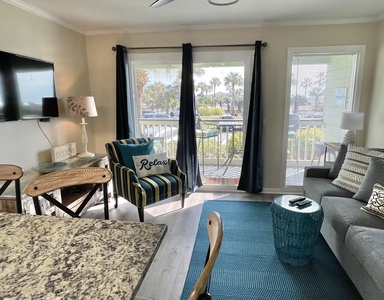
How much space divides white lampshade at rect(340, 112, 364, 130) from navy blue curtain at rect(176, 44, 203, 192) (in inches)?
75.4

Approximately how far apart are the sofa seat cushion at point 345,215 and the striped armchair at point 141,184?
1.63 meters

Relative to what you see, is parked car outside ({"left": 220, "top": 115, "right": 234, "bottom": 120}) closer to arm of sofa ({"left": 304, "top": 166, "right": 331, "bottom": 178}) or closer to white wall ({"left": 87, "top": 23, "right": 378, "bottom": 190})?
white wall ({"left": 87, "top": 23, "right": 378, "bottom": 190})

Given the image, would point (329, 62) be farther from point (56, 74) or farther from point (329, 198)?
point (56, 74)

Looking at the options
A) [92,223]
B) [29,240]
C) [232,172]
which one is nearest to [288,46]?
[232,172]

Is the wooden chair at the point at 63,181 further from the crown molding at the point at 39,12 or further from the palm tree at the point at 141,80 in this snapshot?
the palm tree at the point at 141,80

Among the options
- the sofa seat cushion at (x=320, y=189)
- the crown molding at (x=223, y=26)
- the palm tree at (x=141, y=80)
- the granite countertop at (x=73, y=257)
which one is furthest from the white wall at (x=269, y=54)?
the granite countertop at (x=73, y=257)

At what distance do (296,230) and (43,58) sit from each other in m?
3.24

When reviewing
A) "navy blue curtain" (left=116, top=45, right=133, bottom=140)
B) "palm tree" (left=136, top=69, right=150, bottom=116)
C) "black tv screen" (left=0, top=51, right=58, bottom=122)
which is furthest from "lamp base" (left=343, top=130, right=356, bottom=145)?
"black tv screen" (left=0, top=51, right=58, bottom=122)

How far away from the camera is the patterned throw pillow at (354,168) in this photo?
7.87 ft

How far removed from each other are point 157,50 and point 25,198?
8.41 ft

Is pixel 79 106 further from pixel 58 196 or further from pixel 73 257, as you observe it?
pixel 73 257

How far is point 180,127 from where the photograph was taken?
3.58m

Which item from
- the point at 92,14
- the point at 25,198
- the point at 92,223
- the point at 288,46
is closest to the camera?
the point at 92,223

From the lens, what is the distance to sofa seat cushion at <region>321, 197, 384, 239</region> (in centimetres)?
188
